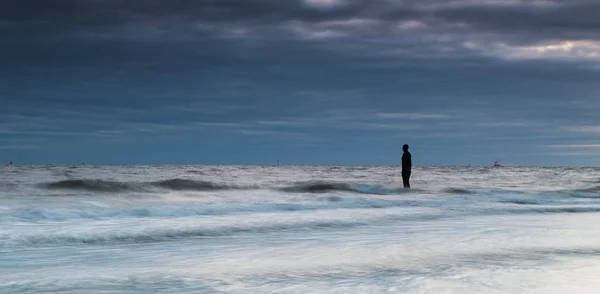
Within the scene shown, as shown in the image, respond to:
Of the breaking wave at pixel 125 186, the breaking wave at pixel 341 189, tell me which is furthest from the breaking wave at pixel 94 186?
the breaking wave at pixel 341 189

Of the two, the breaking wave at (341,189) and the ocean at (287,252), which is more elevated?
the ocean at (287,252)

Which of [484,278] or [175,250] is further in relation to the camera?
[175,250]

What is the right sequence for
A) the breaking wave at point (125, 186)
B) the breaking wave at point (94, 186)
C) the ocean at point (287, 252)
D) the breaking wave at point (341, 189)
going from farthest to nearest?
the breaking wave at point (341, 189)
the breaking wave at point (125, 186)
the breaking wave at point (94, 186)
the ocean at point (287, 252)

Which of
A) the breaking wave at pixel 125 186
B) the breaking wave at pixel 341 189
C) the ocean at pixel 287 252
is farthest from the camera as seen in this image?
the breaking wave at pixel 341 189

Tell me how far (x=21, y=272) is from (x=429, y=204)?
39.6 feet

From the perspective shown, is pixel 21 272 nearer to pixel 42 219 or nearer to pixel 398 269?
pixel 398 269

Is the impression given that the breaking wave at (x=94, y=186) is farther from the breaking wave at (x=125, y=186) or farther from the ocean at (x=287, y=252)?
the ocean at (x=287, y=252)

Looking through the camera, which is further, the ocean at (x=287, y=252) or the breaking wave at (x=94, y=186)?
the breaking wave at (x=94, y=186)

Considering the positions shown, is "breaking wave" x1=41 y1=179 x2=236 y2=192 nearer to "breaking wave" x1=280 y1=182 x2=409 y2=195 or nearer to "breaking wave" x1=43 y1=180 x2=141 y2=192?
"breaking wave" x1=43 y1=180 x2=141 y2=192

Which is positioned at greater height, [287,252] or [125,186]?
[287,252]

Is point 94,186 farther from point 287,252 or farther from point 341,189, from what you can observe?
point 287,252

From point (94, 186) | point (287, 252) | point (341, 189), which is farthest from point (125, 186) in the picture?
point (287, 252)

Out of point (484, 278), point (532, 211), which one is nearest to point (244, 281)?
point (484, 278)

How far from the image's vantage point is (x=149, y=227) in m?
9.20
